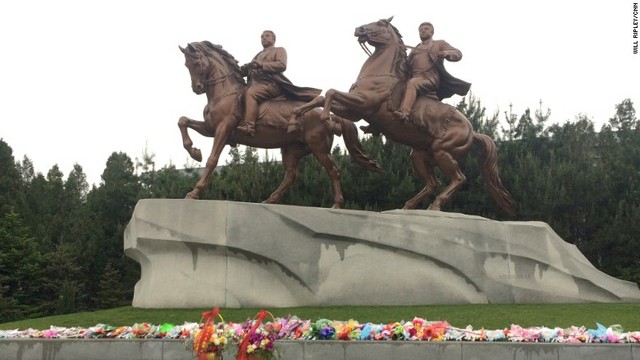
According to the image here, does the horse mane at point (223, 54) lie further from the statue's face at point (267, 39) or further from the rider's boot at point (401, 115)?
the rider's boot at point (401, 115)

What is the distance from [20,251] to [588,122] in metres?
19.3

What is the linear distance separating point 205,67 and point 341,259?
4.13 m

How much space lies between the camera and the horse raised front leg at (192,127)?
12.7m

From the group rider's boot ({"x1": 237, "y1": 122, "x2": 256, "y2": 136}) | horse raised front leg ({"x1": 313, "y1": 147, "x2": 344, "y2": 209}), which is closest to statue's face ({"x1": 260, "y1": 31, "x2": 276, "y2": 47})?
rider's boot ({"x1": 237, "y1": 122, "x2": 256, "y2": 136})

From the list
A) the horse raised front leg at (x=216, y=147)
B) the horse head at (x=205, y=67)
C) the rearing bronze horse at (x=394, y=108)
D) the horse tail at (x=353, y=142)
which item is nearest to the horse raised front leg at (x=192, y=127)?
the horse raised front leg at (x=216, y=147)

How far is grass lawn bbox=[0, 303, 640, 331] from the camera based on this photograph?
9648mm

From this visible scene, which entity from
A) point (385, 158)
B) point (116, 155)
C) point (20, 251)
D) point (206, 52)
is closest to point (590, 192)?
point (385, 158)

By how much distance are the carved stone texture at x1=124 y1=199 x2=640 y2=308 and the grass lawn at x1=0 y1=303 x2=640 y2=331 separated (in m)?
0.52

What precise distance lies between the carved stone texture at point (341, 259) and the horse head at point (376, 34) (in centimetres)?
314

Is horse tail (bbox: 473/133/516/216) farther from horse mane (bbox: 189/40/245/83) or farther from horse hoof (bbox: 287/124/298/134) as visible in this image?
horse mane (bbox: 189/40/245/83)

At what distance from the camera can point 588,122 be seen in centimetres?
2370

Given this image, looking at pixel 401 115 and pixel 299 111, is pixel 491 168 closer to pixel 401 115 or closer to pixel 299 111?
pixel 401 115

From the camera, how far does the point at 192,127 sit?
42.5 ft

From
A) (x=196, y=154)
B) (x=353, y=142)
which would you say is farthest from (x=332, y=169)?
(x=196, y=154)
